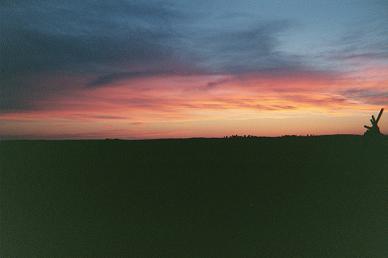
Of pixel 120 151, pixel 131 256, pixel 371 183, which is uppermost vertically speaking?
pixel 120 151

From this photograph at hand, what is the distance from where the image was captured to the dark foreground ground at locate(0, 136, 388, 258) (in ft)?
29.6

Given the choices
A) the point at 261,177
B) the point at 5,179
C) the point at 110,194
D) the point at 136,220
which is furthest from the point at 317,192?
the point at 5,179

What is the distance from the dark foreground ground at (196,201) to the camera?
29.6 ft

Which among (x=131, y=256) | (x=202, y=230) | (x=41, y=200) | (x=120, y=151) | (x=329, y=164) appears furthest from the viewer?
(x=120, y=151)

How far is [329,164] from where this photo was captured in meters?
17.2

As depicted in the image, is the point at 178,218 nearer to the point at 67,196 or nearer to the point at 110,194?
the point at 110,194

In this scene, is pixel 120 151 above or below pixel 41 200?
above

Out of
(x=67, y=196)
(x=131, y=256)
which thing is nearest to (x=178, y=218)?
(x=131, y=256)

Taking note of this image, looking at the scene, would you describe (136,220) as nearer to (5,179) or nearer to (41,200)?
(41,200)

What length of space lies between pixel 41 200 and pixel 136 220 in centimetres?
408

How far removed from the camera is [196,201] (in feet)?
40.7

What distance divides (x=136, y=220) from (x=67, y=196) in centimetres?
365

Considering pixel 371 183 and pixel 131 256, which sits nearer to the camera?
pixel 131 256

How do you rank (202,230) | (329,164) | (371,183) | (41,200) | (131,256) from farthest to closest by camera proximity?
(329,164), (371,183), (41,200), (202,230), (131,256)
